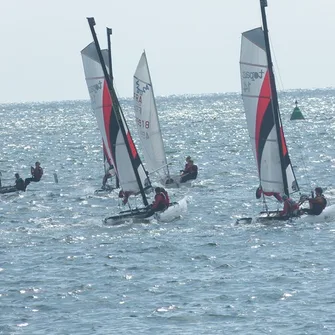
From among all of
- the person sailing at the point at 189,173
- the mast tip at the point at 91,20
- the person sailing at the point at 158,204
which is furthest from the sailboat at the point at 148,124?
the person sailing at the point at 158,204

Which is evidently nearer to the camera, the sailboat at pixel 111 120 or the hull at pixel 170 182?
the sailboat at pixel 111 120

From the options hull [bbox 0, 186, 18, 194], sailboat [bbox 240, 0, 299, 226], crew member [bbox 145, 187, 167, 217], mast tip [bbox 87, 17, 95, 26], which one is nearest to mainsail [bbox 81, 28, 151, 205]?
mast tip [bbox 87, 17, 95, 26]

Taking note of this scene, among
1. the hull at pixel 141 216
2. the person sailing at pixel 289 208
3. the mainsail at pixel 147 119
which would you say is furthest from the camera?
the mainsail at pixel 147 119

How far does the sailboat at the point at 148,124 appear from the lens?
54.7 meters

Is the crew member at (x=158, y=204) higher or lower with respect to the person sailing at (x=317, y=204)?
higher

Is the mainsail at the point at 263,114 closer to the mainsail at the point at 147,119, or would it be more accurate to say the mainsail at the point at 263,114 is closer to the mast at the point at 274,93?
the mast at the point at 274,93

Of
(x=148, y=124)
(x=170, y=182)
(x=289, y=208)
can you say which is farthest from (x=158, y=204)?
(x=148, y=124)

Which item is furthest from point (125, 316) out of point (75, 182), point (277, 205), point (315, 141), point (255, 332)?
point (315, 141)

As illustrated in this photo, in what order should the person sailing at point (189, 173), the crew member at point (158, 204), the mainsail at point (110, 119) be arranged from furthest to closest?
1. the person sailing at point (189, 173)
2. the mainsail at point (110, 119)
3. the crew member at point (158, 204)

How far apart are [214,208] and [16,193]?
41.2ft

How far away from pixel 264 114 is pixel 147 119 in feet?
53.8

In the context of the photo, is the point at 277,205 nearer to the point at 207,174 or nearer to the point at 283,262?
the point at 283,262

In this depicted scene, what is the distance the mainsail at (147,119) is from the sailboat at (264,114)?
13790mm

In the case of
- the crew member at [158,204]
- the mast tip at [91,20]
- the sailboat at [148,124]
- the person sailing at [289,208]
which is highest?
the mast tip at [91,20]
